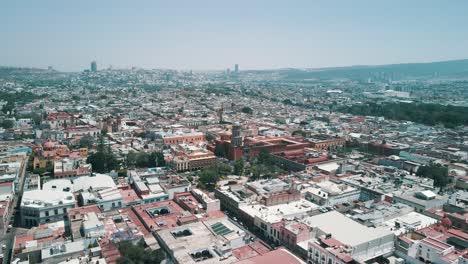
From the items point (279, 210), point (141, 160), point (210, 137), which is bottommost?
point (210, 137)

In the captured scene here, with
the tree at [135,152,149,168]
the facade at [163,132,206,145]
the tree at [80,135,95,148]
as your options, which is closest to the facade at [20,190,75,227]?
the tree at [135,152,149,168]

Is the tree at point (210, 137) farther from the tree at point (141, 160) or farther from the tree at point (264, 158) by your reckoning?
the tree at point (141, 160)

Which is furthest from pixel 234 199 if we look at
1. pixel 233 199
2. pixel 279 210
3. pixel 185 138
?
pixel 185 138

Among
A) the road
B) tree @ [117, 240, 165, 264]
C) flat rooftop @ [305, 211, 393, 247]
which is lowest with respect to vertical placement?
the road

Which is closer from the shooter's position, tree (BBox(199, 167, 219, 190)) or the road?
the road

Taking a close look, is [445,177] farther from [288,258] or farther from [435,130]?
[435,130]

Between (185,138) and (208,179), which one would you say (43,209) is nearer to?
(208,179)

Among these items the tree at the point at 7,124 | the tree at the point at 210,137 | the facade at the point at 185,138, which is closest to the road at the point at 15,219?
the facade at the point at 185,138

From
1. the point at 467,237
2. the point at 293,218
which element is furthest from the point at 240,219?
the point at 467,237

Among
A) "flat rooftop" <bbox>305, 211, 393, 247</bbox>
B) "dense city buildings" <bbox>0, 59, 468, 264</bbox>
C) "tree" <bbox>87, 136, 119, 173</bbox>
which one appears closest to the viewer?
"dense city buildings" <bbox>0, 59, 468, 264</bbox>

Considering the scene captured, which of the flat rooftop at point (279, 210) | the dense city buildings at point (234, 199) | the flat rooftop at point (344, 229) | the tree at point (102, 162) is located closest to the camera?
the dense city buildings at point (234, 199)

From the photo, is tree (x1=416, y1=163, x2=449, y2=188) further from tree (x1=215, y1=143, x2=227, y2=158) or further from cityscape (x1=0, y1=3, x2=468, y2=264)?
tree (x1=215, y1=143, x2=227, y2=158)
